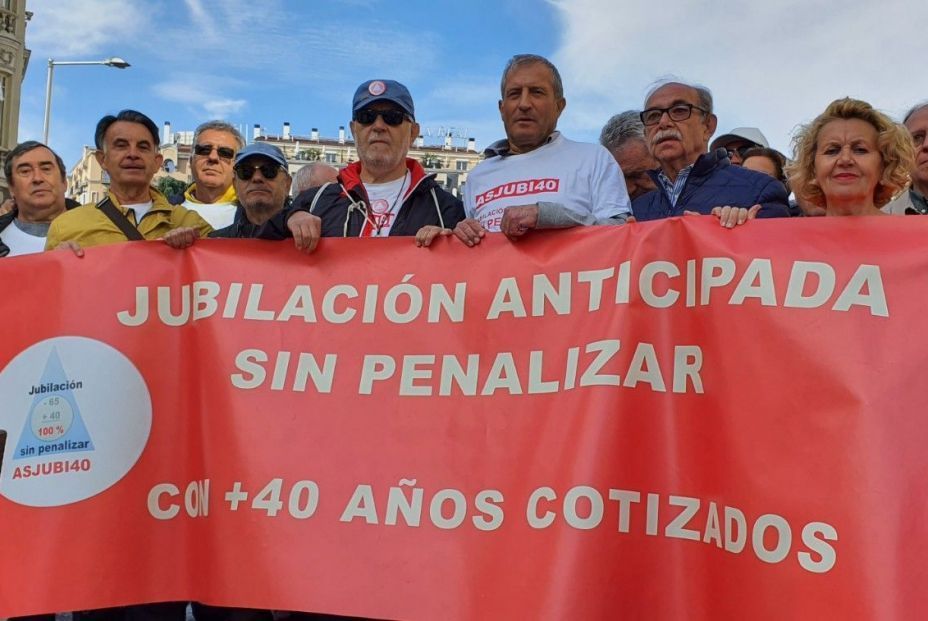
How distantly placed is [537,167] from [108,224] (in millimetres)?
1987

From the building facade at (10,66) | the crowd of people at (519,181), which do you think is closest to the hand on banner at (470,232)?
the crowd of people at (519,181)

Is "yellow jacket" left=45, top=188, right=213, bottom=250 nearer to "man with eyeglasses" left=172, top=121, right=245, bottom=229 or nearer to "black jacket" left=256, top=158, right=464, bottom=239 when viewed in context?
"black jacket" left=256, top=158, right=464, bottom=239

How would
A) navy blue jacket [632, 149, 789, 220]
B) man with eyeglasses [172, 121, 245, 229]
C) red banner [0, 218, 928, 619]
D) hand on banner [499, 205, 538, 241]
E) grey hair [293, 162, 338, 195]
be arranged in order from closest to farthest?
1. red banner [0, 218, 928, 619]
2. hand on banner [499, 205, 538, 241]
3. navy blue jacket [632, 149, 789, 220]
4. grey hair [293, 162, 338, 195]
5. man with eyeglasses [172, 121, 245, 229]

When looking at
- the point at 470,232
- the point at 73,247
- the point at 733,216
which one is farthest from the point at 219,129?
the point at 733,216

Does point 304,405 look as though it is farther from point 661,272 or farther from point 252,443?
point 661,272

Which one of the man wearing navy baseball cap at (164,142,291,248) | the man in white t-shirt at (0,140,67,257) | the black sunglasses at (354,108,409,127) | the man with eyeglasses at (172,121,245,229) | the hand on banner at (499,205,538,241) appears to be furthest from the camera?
the man with eyeglasses at (172,121,245,229)

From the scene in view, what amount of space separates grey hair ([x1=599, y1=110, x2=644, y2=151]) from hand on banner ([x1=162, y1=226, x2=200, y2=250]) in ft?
7.48

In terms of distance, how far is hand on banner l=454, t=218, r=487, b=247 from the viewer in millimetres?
3438

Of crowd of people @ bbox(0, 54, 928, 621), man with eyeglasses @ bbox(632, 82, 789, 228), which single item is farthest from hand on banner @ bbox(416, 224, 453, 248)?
man with eyeglasses @ bbox(632, 82, 789, 228)

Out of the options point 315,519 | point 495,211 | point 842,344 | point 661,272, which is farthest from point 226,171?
point 842,344

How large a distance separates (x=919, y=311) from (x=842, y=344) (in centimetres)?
26

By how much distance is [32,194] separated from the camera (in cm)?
495

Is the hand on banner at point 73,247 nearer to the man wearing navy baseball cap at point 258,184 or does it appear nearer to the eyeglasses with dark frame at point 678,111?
the man wearing navy baseball cap at point 258,184

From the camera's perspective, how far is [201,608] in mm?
4250
